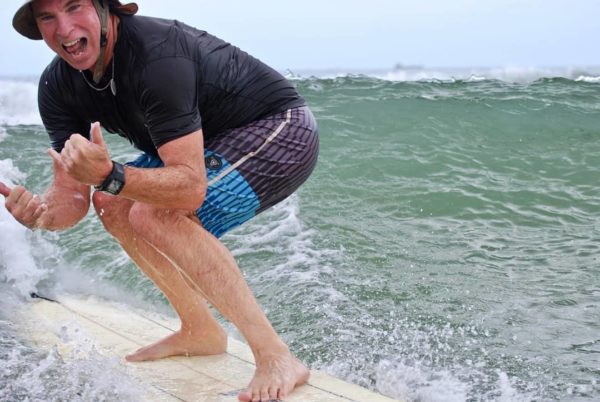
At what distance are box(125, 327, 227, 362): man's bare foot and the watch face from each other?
1.05 meters

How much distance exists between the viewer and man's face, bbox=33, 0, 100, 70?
2.82m

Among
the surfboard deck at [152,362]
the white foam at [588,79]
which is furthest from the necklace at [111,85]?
the white foam at [588,79]

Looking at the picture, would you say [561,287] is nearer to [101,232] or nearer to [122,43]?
[122,43]

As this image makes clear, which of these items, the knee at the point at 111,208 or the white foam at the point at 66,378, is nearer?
the white foam at the point at 66,378

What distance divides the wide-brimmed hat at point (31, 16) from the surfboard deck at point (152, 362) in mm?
1258

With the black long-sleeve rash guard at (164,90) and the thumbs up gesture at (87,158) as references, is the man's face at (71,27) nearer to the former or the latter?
the black long-sleeve rash guard at (164,90)

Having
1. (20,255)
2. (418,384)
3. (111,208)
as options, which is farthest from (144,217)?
(20,255)

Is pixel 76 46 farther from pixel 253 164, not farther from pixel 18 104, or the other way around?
pixel 18 104

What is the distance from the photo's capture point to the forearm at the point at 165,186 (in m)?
2.77

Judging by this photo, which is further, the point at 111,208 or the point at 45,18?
the point at 111,208

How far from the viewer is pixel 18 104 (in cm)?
1455

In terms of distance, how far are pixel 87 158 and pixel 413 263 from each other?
314 cm

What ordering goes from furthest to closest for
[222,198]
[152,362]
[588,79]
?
[588,79] → [152,362] → [222,198]

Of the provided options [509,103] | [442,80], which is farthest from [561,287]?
[442,80]
